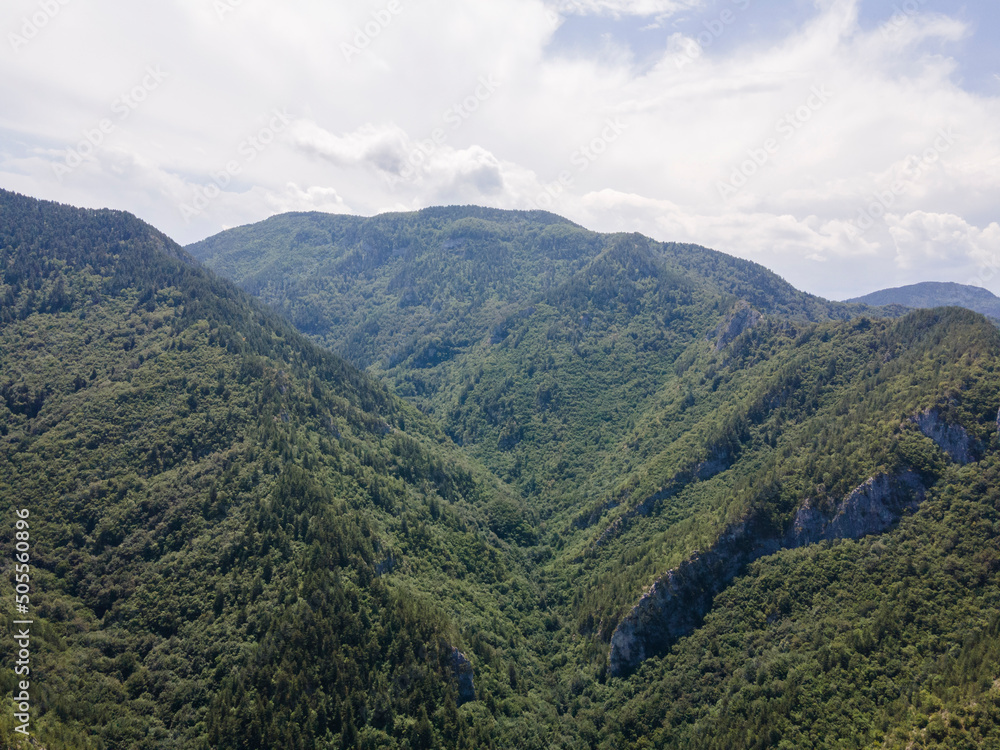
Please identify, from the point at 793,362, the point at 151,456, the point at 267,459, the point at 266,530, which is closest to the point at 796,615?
the point at 793,362

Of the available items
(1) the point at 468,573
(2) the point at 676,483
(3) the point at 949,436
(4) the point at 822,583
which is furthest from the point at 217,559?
(3) the point at 949,436

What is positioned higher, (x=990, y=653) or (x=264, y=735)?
(x=990, y=653)

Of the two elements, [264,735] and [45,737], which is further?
[264,735]

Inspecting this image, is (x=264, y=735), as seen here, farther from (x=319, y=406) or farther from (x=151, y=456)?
(x=319, y=406)

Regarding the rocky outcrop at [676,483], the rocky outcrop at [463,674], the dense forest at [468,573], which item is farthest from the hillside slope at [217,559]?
the rocky outcrop at [676,483]

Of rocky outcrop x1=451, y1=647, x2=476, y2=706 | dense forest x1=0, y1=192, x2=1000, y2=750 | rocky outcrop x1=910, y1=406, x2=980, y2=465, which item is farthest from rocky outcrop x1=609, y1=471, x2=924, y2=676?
rocky outcrop x1=451, y1=647, x2=476, y2=706

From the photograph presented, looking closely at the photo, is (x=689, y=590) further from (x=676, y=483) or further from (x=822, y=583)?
(x=676, y=483)
